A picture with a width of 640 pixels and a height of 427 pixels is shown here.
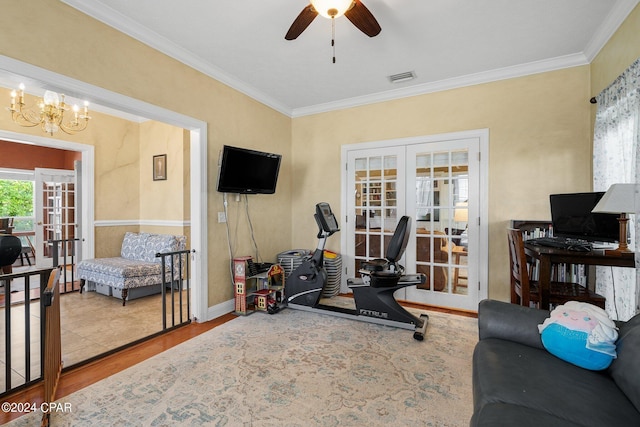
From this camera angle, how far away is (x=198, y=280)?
10.7 feet

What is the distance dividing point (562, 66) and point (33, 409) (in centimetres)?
523

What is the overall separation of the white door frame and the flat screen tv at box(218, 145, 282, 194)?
0.73 ft

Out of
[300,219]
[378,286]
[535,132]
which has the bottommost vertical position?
[378,286]

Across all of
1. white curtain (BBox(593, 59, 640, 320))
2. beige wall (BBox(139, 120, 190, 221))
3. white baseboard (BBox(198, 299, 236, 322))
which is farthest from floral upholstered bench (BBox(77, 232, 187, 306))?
white curtain (BBox(593, 59, 640, 320))

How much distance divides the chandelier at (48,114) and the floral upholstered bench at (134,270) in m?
1.86

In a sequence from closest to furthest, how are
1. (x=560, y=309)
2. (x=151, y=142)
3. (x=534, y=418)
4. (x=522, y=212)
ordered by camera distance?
(x=534, y=418) → (x=560, y=309) → (x=522, y=212) → (x=151, y=142)

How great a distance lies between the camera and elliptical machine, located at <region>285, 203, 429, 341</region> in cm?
294

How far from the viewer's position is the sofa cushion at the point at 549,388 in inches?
43.3

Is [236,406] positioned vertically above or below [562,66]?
below

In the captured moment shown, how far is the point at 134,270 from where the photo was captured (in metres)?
3.90

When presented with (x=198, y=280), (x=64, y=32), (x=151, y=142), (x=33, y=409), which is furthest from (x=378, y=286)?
(x=151, y=142)

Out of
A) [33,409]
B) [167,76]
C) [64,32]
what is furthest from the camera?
[167,76]

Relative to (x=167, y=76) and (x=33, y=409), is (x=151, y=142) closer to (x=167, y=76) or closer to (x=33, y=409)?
(x=167, y=76)

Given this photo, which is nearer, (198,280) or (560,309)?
(560,309)
